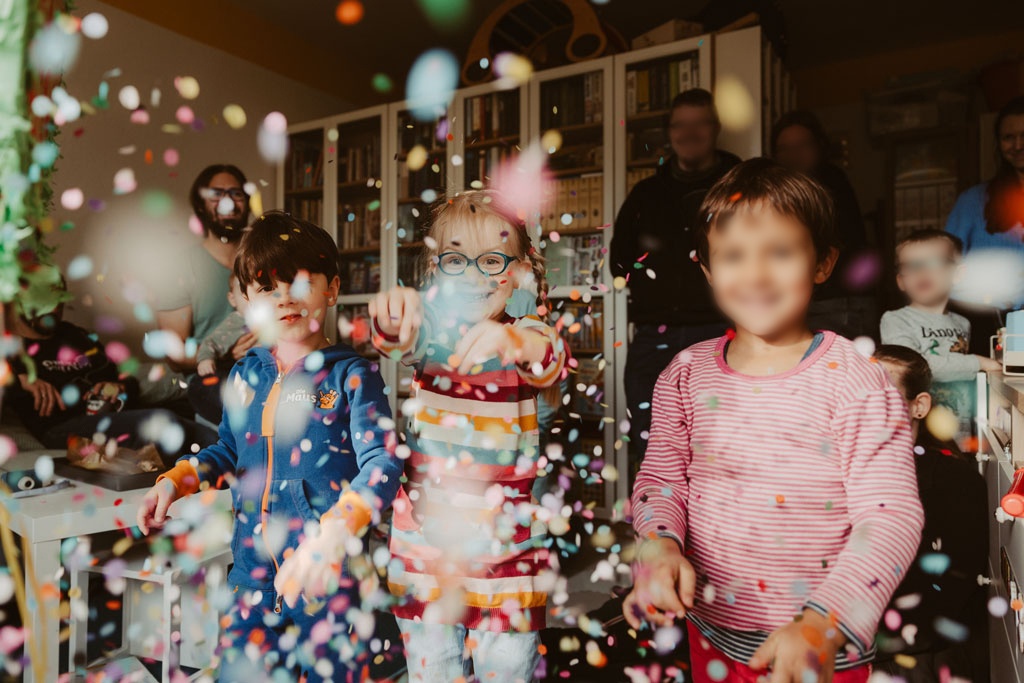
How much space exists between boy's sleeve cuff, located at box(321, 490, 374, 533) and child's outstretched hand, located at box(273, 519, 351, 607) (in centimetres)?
1

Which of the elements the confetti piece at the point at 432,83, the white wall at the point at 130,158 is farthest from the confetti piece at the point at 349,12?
the white wall at the point at 130,158

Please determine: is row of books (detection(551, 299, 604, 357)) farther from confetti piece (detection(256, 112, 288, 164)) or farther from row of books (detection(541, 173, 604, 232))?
confetti piece (detection(256, 112, 288, 164))

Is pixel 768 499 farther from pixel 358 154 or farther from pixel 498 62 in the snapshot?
pixel 358 154

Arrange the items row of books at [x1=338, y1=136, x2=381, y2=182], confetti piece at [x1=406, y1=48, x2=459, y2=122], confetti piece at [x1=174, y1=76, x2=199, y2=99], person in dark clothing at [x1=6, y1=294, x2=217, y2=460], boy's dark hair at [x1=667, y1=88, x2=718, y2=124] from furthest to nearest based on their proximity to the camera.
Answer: row of books at [x1=338, y1=136, x2=381, y2=182]
confetti piece at [x1=406, y1=48, x2=459, y2=122]
confetti piece at [x1=174, y1=76, x2=199, y2=99]
person in dark clothing at [x1=6, y1=294, x2=217, y2=460]
boy's dark hair at [x1=667, y1=88, x2=718, y2=124]

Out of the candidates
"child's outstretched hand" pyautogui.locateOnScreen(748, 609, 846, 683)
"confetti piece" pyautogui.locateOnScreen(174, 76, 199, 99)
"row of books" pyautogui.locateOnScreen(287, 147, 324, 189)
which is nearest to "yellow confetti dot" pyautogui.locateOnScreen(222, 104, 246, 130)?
"confetti piece" pyautogui.locateOnScreen(174, 76, 199, 99)

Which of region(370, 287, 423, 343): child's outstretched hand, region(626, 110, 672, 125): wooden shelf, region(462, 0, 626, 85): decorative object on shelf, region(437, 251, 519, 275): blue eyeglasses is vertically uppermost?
region(462, 0, 626, 85): decorative object on shelf

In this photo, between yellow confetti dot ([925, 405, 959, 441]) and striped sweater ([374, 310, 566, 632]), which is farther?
yellow confetti dot ([925, 405, 959, 441])

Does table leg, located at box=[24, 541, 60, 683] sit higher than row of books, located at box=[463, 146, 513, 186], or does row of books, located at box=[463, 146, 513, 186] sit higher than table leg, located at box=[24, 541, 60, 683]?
row of books, located at box=[463, 146, 513, 186]

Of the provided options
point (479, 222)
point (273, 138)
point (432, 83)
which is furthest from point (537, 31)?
point (479, 222)

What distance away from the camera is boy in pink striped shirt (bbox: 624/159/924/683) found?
2.48 feet

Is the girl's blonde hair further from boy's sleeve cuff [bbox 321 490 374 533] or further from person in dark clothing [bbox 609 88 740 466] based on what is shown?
person in dark clothing [bbox 609 88 740 466]

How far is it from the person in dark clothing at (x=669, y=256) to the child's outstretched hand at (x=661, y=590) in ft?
4.72

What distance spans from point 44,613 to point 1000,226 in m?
2.99

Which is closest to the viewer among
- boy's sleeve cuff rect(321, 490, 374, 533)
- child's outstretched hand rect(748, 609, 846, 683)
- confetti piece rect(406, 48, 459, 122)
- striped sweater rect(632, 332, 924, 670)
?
child's outstretched hand rect(748, 609, 846, 683)
